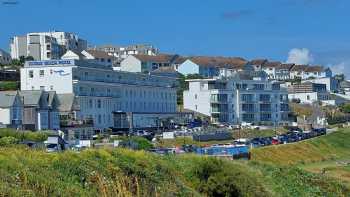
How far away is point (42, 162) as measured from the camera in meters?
18.3

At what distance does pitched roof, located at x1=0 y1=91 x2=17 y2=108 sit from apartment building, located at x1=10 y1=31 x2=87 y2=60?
6208 cm

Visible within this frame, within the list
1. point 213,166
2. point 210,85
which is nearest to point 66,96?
point 210,85

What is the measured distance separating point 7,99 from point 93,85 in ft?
49.9

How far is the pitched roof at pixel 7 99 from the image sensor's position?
2608 inches

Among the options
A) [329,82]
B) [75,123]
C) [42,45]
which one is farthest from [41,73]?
[329,82]

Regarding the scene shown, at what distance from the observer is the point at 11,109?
66188mm

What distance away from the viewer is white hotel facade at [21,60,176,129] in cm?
7775

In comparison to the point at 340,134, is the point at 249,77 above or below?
above

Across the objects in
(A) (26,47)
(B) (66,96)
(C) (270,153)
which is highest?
(A) (26,47)

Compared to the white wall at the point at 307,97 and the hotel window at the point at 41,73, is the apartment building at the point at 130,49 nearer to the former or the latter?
the white wall at the point at 307,97

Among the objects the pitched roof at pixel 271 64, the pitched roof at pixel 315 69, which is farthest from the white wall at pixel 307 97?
the pitched roof at pixel 315 69

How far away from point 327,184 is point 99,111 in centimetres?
5013

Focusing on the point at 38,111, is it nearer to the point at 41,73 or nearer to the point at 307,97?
the point at 41,73

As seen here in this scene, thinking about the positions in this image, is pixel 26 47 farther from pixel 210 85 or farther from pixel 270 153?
pixel 270 153
